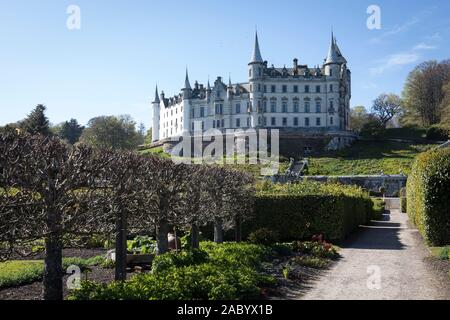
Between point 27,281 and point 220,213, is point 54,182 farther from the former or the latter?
point 220,213

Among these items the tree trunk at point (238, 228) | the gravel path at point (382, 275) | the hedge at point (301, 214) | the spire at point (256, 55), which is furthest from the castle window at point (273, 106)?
the tree trunk at point (238, 228)

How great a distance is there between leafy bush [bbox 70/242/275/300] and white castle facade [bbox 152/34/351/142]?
2954 inches

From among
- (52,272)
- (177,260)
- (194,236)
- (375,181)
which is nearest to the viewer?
(52,272)

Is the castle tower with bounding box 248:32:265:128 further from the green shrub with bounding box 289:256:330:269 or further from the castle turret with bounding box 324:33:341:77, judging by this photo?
the green shrub with bounding box 289:256:330:269

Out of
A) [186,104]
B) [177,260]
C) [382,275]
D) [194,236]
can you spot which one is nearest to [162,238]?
[194,236]

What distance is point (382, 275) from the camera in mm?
14695

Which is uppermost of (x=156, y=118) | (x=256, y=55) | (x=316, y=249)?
(x=256, y=55)

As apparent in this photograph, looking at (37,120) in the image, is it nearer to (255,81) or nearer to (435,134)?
(255,81)

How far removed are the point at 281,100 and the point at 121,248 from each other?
80.0 meters

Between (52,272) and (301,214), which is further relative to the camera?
(301,214)

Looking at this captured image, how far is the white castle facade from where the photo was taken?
3514 inches

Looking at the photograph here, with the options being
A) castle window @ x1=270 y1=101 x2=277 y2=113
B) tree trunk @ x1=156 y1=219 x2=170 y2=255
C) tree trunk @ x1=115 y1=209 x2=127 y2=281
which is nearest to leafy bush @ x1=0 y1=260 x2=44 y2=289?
tree trunk @ x1=115 y1=209 x2=127 y2=281
